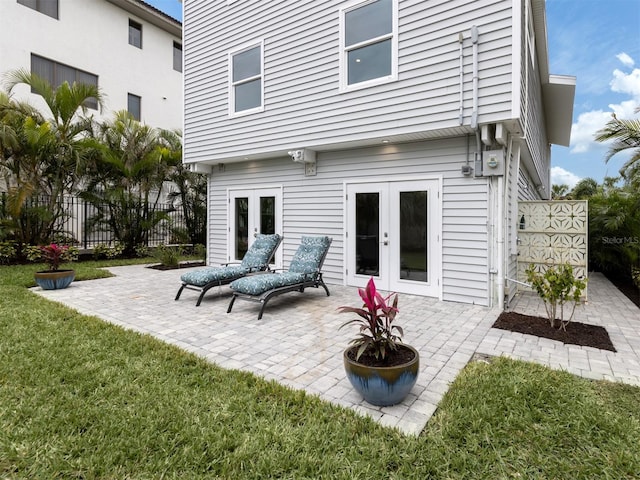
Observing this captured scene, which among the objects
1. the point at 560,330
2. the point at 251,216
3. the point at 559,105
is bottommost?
the point at 560,330

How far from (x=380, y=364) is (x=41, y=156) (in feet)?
36.7

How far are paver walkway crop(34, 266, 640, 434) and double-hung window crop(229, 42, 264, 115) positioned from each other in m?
4.49

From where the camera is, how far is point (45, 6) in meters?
13.5

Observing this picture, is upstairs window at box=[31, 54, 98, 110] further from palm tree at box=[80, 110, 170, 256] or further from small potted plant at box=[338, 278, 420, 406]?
small potted plant at box=[338, 278, 420, 406]

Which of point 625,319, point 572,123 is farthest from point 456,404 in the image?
point 572,123

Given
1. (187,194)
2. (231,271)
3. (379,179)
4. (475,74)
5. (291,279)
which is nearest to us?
(475,74)

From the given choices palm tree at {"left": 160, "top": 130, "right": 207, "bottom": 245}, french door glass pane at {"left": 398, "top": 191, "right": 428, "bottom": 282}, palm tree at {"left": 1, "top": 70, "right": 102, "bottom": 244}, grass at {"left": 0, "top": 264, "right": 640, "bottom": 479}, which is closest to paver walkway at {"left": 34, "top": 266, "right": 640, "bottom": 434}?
grass at {"left": 0, "top": 264, "right": 640, "bottom": 479}

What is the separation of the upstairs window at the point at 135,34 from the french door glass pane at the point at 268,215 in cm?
1313

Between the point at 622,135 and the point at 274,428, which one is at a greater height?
the point at 622,135

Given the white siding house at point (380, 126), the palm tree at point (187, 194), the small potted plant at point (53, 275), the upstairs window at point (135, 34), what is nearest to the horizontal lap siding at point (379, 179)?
the white siding house at point (380, 126)

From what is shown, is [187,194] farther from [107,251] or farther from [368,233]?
[368,233]

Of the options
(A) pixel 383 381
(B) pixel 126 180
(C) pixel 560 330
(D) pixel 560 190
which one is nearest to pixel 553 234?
(C) pixel 560 330

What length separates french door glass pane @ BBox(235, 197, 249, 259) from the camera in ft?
32.3

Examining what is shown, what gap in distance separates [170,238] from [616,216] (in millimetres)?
14071
